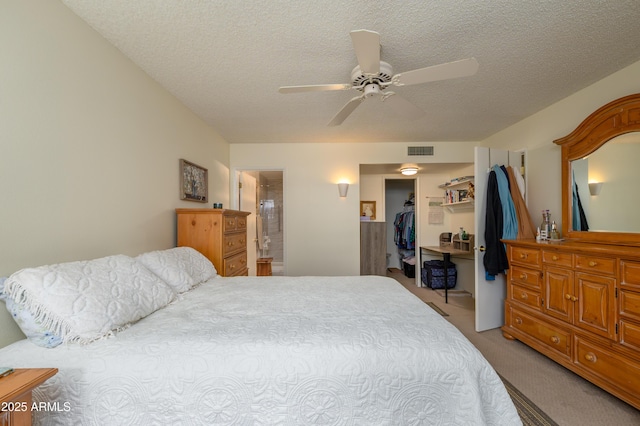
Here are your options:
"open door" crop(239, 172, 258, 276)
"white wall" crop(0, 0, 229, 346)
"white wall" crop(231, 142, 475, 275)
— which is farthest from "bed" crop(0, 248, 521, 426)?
"open door" crop(239, 172, 258, 276)

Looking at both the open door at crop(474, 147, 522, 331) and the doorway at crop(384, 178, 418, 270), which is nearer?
the open door at crop(474, 147, 522, 331)

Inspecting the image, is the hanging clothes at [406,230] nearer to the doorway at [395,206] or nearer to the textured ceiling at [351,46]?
the doorway at [395,206]

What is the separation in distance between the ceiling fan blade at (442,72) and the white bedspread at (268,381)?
56.0 inches

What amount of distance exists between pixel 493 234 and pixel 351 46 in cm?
237

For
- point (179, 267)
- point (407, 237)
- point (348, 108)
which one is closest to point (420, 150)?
point (407, 237)

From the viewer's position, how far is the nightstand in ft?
2.31

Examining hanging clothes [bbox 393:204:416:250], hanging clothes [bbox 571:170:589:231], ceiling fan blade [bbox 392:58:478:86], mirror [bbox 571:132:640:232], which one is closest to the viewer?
ceiling fan blade [bbox 392:58:478:86]

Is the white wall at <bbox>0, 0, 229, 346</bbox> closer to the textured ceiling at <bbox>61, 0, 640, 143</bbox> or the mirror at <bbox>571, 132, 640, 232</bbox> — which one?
the textured ceiling at <bbox>61, 0, 640, 143</bbox>

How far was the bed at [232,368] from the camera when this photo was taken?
0.96 meters

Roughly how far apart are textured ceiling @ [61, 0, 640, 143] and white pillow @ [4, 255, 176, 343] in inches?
59.2

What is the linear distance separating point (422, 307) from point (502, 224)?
74.8 inches

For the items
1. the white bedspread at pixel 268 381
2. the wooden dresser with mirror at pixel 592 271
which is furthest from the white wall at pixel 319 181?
the white bedspread at pixel 268 381

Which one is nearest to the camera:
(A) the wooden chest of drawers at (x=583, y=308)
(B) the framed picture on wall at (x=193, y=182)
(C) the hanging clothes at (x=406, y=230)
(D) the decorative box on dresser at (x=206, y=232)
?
(A) the wooden chest of drawers at (x=583, y=308)

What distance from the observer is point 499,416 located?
1.03 meters
